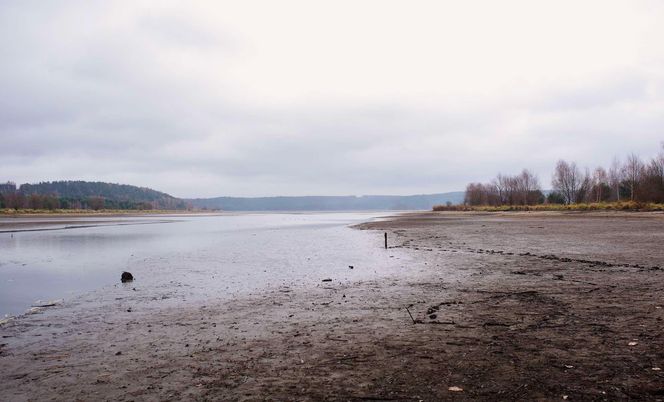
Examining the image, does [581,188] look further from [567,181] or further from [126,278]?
[126,278]

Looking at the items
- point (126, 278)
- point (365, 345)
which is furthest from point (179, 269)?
point (365, 345)

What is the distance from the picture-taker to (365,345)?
7.32 metres

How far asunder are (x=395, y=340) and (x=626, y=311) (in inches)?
201

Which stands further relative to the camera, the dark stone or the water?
the dark stone

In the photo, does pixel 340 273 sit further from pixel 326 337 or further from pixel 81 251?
pixel 81 251

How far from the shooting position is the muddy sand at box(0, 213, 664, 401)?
5422 millimetres

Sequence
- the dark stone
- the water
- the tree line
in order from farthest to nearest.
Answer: the tree line, the dark stone, the water

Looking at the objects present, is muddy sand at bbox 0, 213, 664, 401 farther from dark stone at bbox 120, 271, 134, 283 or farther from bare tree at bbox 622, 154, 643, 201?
bare tree at bbox 622, 154, 643, 201

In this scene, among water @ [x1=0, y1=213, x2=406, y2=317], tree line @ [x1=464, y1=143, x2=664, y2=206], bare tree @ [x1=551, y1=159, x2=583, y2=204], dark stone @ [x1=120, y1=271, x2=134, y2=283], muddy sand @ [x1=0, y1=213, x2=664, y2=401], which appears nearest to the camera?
muddy sand @ [x1=0, y1=213, x2=664, y2=401]

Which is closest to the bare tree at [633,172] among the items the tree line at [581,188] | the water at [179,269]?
the tree line at [581,188]

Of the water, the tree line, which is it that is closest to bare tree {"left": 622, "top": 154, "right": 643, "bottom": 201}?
the tree line

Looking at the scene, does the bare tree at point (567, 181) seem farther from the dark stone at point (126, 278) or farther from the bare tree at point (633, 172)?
the dark stone at point (126, 278)

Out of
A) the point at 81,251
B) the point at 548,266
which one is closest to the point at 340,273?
the point at 548,266

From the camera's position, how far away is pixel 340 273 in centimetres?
1672
